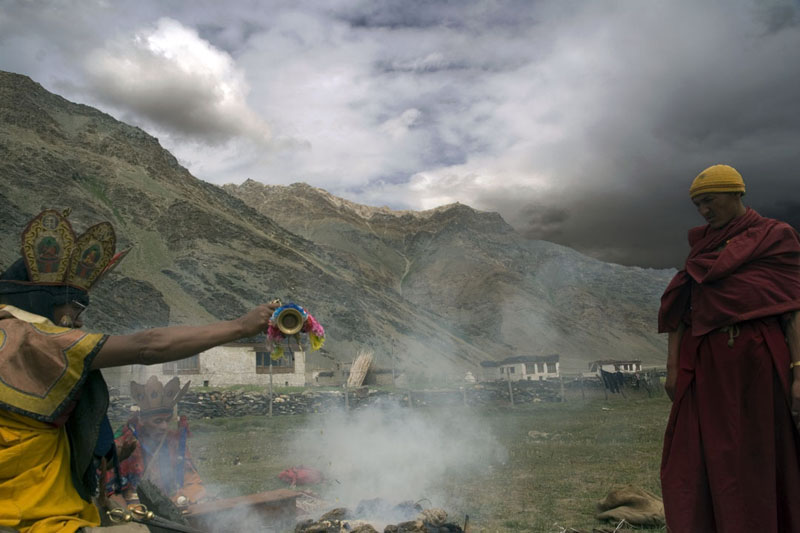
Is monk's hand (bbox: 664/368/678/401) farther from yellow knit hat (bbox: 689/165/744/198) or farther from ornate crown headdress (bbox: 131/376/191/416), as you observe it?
ornate crown headdress (bbox: 131/376/191/416)

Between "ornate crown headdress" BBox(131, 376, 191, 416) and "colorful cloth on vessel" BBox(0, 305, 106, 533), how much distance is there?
3.88 m

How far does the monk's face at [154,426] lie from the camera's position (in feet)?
18.3

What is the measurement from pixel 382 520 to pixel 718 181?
4.40 metres

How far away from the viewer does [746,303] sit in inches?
118

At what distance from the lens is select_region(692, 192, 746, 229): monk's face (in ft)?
10.8

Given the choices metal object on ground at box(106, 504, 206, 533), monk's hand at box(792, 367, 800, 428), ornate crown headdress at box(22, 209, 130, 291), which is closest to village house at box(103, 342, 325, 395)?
metal object on ground at box(106, 504, 206, 533)

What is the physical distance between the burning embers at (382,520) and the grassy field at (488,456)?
24.8 inches

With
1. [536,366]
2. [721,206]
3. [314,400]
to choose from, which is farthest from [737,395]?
[536,366]

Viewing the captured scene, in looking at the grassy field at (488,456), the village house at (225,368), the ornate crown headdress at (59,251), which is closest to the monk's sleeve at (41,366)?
the ornate crown headdress at (59,251)

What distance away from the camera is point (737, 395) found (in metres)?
2.93

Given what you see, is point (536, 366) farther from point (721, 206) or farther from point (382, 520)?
point (721, 206)

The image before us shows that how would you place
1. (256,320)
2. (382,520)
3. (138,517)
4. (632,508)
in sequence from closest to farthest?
1. (256,320)
2. (138,517)
3. (632,508)
4. (382,520)

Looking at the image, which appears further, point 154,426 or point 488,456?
point 488,456

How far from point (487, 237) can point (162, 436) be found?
15628 cm
